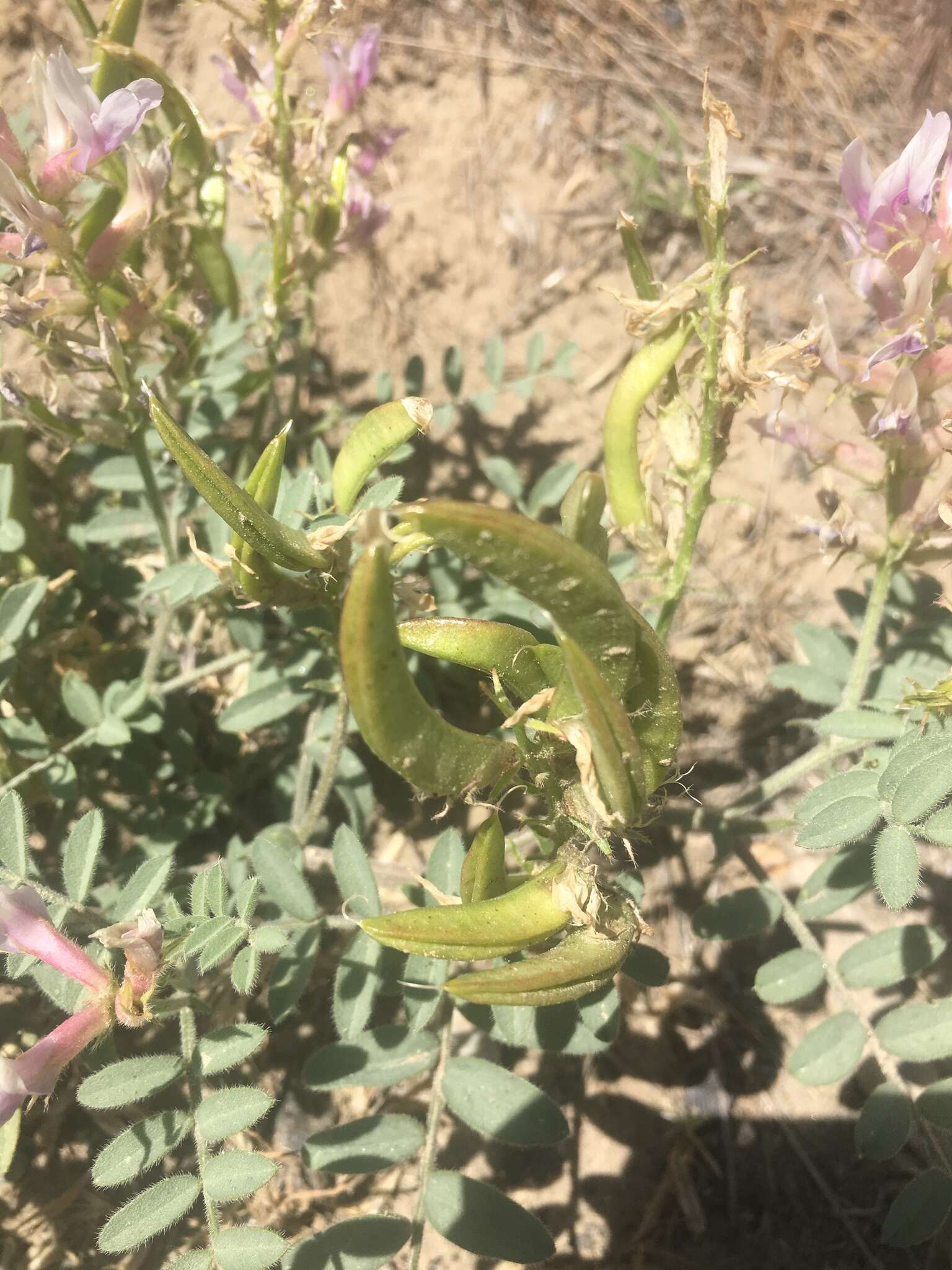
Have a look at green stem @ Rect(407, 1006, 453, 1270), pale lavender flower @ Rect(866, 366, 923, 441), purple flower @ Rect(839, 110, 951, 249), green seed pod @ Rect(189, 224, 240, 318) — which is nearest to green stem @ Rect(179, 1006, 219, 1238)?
green stem @ Rect(407, 1006, 453, 1270)

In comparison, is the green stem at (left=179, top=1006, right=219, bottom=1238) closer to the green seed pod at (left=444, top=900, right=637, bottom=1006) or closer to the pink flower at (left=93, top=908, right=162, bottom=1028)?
the pink flower at (left=93, top=908, right=162, bottom=1028)

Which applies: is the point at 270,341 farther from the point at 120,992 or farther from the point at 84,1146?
the point at 84,1146

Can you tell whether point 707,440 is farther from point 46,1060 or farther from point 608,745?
point 46,1060

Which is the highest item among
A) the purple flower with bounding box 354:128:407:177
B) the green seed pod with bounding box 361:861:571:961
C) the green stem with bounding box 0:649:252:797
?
the purple flower with bounding box 354:128:407:177

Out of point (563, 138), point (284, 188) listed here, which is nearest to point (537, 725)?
point (284, 188)

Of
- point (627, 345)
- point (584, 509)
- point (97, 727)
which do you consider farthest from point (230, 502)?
point (627, 345)

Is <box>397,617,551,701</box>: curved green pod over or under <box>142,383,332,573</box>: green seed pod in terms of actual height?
under
